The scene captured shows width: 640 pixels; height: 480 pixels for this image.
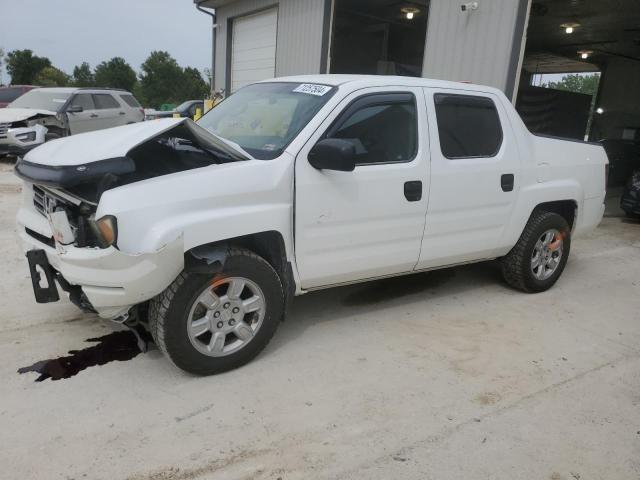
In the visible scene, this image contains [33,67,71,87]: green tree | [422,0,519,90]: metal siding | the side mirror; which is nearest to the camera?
the side mirror

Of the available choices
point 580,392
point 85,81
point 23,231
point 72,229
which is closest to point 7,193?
point 23,231

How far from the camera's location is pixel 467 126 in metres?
4.16

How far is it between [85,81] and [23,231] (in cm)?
10662

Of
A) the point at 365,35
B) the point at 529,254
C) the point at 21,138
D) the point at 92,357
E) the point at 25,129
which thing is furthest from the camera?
the point at 365,35

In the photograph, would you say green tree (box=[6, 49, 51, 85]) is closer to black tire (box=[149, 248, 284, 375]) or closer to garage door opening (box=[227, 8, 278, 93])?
garage door opening (box=[227, 8, 278, 93])

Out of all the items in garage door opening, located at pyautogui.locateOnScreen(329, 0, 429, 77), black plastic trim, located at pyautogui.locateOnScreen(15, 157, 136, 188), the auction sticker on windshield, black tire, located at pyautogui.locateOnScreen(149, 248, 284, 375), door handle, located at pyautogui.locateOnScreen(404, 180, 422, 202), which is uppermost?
garage door opening, located at pyautogui.locateOnScreen(329, 0, 429, 77)

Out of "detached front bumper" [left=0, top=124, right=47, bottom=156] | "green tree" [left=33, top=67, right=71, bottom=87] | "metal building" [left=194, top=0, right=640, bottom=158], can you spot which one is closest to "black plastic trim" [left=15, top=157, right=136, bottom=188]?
"metal building" [left=194, top=0, right=640, bottom=158]

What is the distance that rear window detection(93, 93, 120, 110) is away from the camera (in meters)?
13.5

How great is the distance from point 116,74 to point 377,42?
84.9 meters

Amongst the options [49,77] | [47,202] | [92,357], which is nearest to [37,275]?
[47,202]

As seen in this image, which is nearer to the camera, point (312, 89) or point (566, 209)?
point (312, 89)

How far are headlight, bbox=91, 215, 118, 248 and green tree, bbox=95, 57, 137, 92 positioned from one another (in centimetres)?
9659

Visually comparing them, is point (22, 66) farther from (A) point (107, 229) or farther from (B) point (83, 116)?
(A) point (107, 229)

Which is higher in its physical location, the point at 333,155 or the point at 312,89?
the point at 312,89
